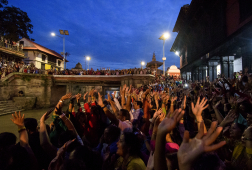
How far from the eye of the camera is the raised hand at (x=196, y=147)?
3.32ft

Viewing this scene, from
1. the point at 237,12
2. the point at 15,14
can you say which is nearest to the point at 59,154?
the point at 237,12

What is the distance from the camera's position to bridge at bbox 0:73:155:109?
1843 cm

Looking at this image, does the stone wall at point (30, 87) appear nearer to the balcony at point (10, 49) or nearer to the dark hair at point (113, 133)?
the balcony at point (10, 49)

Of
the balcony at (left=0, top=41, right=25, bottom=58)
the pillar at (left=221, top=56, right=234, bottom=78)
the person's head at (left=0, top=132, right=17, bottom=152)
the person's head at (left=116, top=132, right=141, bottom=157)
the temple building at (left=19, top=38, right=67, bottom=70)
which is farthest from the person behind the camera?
the temple building at (left=19, top=38, right=67, bottom=70)

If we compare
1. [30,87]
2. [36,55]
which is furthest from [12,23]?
[30,87]

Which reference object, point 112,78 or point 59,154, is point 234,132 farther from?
point 112,78

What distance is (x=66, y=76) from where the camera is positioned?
21.3 m

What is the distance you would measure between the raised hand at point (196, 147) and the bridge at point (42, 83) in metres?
15.9

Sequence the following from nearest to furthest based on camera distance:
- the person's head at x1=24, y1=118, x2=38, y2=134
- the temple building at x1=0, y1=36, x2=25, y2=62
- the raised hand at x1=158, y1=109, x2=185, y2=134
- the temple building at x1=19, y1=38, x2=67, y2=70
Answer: the raised hand at x1=158, y1=109, x2=185, y2=134 < the person's head at x1=24, y1=118, x2=38, y2=134 < the temple building at x1=0, y1=36, x2=25, y2=62 < the temple building at x1=19, y1=38, x2=67, y2=70

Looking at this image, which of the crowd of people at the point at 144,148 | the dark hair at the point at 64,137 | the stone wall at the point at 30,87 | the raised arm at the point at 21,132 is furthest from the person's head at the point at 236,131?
the stone wall at the point at 30,87

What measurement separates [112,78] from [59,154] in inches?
729

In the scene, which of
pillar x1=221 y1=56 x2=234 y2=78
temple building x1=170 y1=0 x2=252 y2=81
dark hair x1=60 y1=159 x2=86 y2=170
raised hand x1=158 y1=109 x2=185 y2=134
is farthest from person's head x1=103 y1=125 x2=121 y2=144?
pillar x1=221 y1=56 x2=234 y2=78

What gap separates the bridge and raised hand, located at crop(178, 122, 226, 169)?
15.9m

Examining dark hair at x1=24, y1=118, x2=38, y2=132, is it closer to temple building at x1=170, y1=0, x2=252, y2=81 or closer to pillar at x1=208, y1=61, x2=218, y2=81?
temple building at x1=170, y1=0, x2=252, y2=81
